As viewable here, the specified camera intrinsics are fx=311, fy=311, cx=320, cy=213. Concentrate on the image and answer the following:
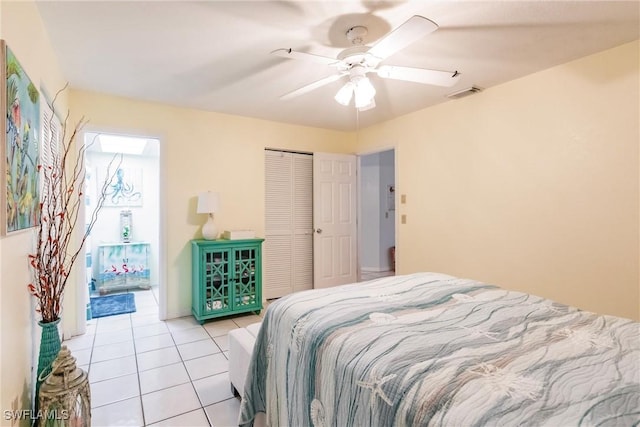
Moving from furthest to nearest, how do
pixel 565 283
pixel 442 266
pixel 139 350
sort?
pixel 442 266 < pixel 139 350 < pixel 565 283

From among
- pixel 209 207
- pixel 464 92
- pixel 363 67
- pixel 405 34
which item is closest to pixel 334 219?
pixel 209 207

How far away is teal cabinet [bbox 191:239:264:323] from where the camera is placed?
329 cm

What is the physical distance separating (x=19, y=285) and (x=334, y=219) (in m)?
3.41

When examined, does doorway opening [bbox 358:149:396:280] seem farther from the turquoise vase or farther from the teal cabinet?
the turquoise vase

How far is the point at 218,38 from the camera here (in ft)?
6.71

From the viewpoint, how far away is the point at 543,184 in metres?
2.60

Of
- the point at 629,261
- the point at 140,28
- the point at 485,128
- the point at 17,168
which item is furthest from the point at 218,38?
the point at 629,261

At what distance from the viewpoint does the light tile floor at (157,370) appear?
1883 mm

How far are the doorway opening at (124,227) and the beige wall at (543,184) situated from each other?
3601mm

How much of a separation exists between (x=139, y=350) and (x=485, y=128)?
375 centimetres

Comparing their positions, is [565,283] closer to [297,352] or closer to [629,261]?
[629,261]

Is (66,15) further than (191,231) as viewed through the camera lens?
No

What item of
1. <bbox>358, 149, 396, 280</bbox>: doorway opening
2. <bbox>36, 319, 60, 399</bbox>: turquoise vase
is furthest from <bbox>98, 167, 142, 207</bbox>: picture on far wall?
<bbox>358, 149, 396, 280</bbox>: doorway opening

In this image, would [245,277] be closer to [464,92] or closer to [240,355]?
[240,355]
